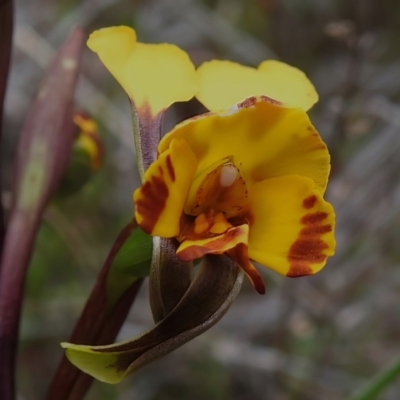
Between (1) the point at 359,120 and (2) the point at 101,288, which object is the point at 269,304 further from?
(2) the point at 101,288

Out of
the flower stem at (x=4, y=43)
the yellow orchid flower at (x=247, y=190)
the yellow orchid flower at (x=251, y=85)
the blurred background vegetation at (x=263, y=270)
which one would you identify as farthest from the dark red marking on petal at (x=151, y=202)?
the blurred background vegetation at (x=263, y=270)

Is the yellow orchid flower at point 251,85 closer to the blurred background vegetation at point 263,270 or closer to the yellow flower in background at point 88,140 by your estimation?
the yellow flower in background at point 88,140

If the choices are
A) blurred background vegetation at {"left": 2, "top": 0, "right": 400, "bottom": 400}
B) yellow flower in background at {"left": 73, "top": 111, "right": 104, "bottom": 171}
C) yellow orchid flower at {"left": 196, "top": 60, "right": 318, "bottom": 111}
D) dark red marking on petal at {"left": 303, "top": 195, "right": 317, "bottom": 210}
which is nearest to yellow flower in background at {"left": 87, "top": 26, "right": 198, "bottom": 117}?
yellow orchid flower at {"left": 196, "top": 60, "right": 318, "bottom": 111}

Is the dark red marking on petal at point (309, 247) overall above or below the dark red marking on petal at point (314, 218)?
below

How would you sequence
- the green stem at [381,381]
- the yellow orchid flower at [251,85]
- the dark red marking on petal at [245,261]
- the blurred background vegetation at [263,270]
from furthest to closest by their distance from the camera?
the blurred background vegetation at [263,270] < the green stem at [381,381] < the yellow orchid flower at [251,85] < the dark red marking on petal at [245,261]

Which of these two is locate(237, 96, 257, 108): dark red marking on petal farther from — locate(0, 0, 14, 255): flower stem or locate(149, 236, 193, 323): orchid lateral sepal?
locate(0, 0, 14, 255): flower stem

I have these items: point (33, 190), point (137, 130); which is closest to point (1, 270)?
point (33, 190)

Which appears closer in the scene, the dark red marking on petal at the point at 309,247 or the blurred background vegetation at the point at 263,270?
the dark red marking on petal at the point at 309,247
